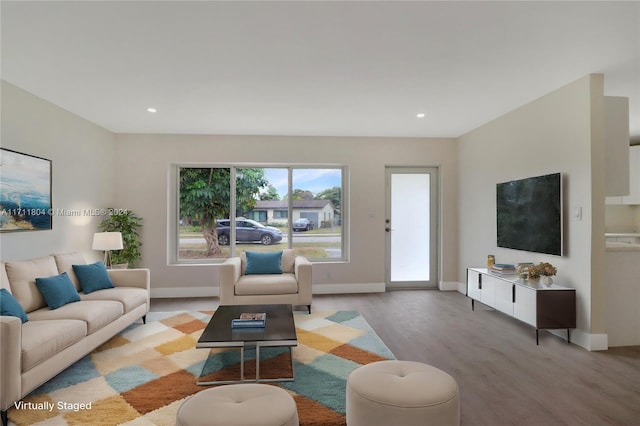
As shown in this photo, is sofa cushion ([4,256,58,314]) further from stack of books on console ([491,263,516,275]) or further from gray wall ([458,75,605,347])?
gray wall ([458,75,605,347])

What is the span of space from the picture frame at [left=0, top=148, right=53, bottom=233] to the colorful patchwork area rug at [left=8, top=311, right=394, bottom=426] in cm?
151

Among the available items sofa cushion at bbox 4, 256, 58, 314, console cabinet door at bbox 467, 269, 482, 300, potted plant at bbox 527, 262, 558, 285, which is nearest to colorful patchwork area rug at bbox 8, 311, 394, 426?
sofa cushion at bbox 4, 256, 58, 314

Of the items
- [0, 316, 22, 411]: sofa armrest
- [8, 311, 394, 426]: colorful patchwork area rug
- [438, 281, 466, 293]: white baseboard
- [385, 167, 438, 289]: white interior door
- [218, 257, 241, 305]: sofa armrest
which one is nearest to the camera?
[0, 316, 22, 411]: sofa armrest

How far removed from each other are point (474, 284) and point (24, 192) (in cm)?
534

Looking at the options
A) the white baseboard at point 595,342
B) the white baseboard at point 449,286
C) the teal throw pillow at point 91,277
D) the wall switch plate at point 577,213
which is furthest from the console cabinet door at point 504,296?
the teal throw pillow at point 91,277

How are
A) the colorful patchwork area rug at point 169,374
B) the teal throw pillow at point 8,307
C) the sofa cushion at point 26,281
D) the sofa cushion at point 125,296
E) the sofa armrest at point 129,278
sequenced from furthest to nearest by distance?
the sofa armrest at point 129,278 < the sofa cushion at point 125,296 < the sofa cushion at point 26,281 < the teal throw pillow at point 8,307 < the colorful patchwork area rug at point 169,374

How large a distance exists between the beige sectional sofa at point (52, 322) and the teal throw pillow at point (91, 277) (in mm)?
63

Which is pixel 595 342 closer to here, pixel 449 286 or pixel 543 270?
pixel 543 270

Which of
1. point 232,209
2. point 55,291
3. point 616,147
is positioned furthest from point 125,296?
point 616,147

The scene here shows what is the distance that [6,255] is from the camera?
11.0 feet

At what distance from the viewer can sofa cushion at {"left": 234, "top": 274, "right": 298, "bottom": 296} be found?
4375mm

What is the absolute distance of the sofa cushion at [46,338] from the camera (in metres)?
2.32

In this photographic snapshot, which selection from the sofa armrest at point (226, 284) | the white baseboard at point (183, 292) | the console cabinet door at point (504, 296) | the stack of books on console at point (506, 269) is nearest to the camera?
the console cabinet door at point (504, 296)

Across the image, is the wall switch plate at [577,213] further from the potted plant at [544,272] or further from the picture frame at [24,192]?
the picture frame at [24,192]
